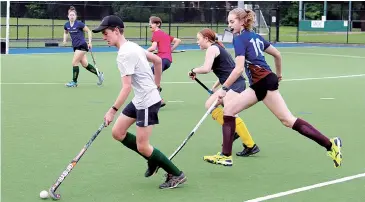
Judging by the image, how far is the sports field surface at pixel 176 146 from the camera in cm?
774

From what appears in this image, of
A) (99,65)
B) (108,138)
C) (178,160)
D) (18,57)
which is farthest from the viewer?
(18,57)

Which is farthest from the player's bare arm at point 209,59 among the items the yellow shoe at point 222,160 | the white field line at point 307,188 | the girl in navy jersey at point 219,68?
the white field line at point 307,188

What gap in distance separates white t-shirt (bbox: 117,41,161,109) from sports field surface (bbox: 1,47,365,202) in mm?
928

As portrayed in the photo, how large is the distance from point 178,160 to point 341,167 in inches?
76.3

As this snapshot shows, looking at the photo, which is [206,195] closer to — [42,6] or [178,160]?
[178,160]

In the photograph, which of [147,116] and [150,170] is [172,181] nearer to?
[150,170]

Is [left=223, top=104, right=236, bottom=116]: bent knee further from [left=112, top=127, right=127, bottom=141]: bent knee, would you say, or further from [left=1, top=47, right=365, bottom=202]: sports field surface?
[left=112, top=127, right=127, bottom=141]: bent knee

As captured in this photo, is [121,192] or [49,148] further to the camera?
[49,148]

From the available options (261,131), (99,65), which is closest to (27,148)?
(261,131)

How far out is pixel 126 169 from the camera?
28.8ft

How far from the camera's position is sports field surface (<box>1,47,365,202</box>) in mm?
7742

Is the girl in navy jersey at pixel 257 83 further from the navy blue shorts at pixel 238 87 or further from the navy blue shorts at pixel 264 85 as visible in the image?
the navy blue shorts at pixel 238 87

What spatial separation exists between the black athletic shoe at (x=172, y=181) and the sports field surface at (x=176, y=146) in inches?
2.8

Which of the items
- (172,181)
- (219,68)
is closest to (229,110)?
(219,68)
